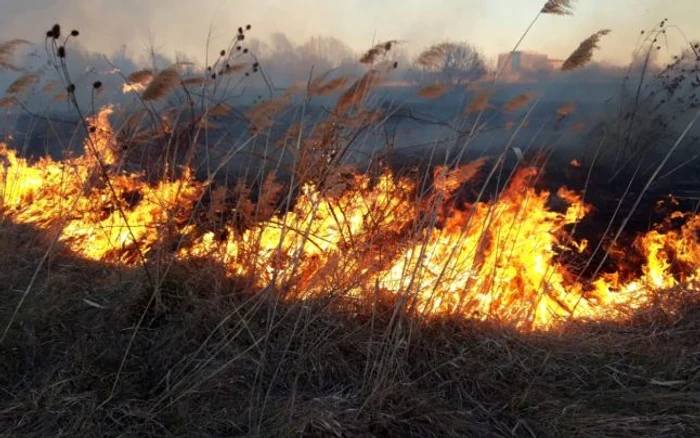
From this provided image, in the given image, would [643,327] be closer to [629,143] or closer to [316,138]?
[316,138]

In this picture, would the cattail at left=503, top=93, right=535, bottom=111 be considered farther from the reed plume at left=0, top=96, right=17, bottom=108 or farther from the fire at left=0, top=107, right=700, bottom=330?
the reed plume at left=0, top=96, right=17, bottom=108

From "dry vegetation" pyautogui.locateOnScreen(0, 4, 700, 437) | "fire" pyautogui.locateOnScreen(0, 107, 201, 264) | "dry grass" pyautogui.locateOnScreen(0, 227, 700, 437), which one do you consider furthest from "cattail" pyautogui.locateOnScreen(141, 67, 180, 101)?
"dry grass" pyautogui.locateOnScreen(0, 227, 700, 437)

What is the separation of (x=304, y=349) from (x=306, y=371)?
0.12 meters

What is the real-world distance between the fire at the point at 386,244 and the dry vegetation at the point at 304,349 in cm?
5

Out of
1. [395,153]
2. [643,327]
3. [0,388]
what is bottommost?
[643,327]

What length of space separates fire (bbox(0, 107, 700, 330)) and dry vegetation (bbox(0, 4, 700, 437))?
5cm

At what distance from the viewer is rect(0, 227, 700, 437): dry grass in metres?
2.53

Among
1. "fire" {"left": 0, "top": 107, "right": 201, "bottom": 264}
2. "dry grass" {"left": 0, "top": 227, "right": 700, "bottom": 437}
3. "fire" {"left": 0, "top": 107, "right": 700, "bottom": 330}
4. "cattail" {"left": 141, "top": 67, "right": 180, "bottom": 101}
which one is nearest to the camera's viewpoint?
"dry grass" {"left": 0, "top": 227, "right": 700, "bottom": 437}

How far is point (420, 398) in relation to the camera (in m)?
2.65

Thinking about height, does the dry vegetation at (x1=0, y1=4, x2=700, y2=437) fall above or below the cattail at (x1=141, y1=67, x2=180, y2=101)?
below

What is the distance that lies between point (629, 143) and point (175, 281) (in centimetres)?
684

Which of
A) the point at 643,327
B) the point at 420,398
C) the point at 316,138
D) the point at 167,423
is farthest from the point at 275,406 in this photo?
the point at 643,327

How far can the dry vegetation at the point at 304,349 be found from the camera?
256 centimetres

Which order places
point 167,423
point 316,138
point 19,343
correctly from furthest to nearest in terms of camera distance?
point 316,138
point 19,343
point 167,423
